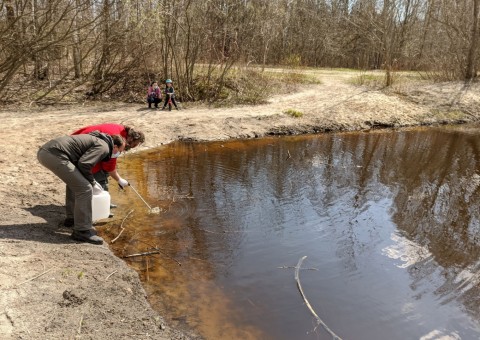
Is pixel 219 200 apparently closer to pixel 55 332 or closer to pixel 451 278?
pixel 451 278

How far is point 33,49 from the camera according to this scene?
1349 centimetres

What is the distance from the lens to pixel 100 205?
19.5ft

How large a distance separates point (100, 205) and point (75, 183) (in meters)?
0.70

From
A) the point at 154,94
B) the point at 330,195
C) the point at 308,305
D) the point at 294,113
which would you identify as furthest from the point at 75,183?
the point at 294,113

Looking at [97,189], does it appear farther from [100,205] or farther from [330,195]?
[330,195]

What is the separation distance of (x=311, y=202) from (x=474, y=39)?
56.0 ft

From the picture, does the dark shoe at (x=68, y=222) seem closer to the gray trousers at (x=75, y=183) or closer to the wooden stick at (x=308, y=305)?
the gray trousers at (x=75, y=183)

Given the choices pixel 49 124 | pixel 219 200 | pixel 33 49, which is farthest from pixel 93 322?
pixel 33 49

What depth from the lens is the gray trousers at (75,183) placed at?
5.19m

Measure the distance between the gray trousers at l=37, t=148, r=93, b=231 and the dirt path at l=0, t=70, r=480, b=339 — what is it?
1.08 feet

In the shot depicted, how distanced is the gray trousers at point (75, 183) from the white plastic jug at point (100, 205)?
34 centimetres

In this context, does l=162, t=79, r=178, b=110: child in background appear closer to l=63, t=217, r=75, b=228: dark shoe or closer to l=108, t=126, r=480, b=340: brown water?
l=108, t=126, r=480, b=340: brown water

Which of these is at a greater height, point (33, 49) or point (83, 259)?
point (33, 49)

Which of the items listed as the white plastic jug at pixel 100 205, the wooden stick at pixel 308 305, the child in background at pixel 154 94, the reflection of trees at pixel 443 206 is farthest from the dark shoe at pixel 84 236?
the child in background at pixel 154 94
